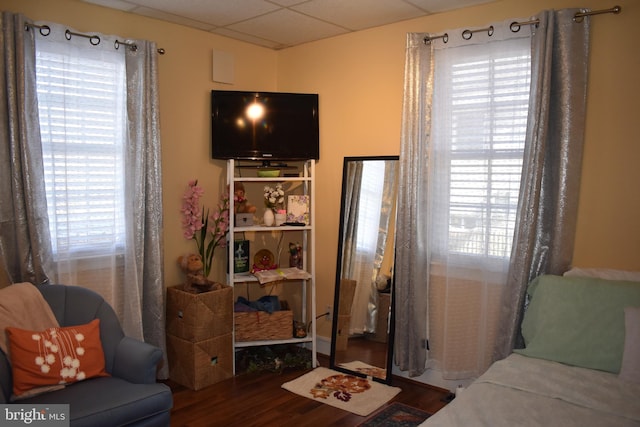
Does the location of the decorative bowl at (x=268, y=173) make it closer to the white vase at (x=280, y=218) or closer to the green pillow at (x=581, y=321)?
the white vase at (x=280, y=218)

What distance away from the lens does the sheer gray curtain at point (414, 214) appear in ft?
11.7

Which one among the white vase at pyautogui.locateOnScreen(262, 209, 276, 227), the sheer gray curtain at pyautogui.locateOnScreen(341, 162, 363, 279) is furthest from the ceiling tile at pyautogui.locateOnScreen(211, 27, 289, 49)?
the white vase at pyautogui.locateOnScreen(262, 209, 276, 227)

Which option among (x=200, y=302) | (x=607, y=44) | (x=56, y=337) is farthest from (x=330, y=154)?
(x=56, y=337)

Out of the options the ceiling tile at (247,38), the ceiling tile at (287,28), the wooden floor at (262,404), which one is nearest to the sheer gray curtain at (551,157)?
the wooden floor at (262,404)

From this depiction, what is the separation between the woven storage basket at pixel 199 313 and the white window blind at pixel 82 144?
570mm

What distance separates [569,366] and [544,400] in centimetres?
47

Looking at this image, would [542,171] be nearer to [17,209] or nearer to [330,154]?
[330,154]

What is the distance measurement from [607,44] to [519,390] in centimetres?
193

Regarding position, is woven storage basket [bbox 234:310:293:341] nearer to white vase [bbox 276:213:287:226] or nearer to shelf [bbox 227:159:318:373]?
shelf [bbox 227:159:318:373]

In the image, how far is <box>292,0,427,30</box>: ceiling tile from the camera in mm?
3387

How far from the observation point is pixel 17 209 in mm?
3021

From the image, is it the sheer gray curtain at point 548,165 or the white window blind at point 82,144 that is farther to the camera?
the white window blind at point 82,144

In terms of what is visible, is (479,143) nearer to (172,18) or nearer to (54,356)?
(172,18)

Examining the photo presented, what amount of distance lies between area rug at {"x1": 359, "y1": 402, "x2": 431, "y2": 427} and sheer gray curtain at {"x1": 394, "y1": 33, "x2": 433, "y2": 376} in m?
0.38
